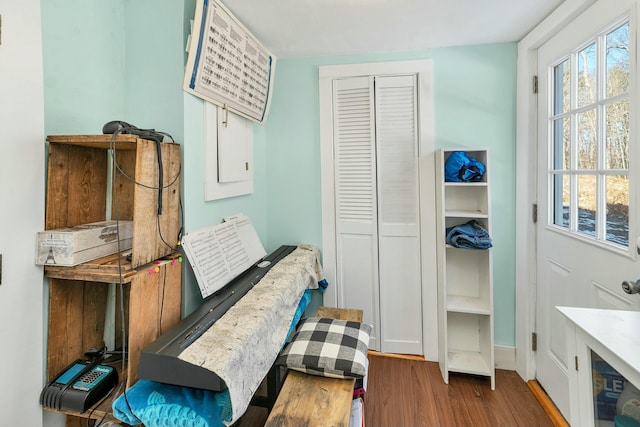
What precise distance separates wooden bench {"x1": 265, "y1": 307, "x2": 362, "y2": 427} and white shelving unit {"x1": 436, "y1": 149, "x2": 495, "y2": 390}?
3.41 feet

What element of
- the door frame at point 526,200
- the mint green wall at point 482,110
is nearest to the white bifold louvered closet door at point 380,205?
the mint green wall at point 482,110

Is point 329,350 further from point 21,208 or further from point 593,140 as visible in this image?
point 593,140

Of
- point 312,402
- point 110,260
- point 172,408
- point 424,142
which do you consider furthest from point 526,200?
point 110,260

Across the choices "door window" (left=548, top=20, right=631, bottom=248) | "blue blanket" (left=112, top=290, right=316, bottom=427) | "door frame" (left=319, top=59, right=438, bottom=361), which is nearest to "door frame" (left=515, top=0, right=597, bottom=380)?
"door window" (left=548, top=20, right=631, bottom=248)

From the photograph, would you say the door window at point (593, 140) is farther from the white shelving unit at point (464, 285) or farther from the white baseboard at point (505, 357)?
the white baseboard at point (505, 357)

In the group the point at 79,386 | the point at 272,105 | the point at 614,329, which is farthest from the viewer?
the point at 272,105

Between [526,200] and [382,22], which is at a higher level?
[382,22]

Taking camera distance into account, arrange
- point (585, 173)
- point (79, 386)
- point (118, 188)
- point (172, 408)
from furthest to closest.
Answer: point (585, 173) < point (118, 188) < point (79, 386) < point (172, 408)

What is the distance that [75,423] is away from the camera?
1280mm

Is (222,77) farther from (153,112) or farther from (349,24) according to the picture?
(349,24)

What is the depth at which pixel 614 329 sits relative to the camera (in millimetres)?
853

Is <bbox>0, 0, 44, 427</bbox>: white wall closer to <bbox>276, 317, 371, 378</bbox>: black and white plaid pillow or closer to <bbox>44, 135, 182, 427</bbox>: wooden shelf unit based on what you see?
<bbox>44, 135, 182, 427</bbox>: wooden shelf unit

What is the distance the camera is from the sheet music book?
4.65 feet

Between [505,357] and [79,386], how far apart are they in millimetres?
2472
